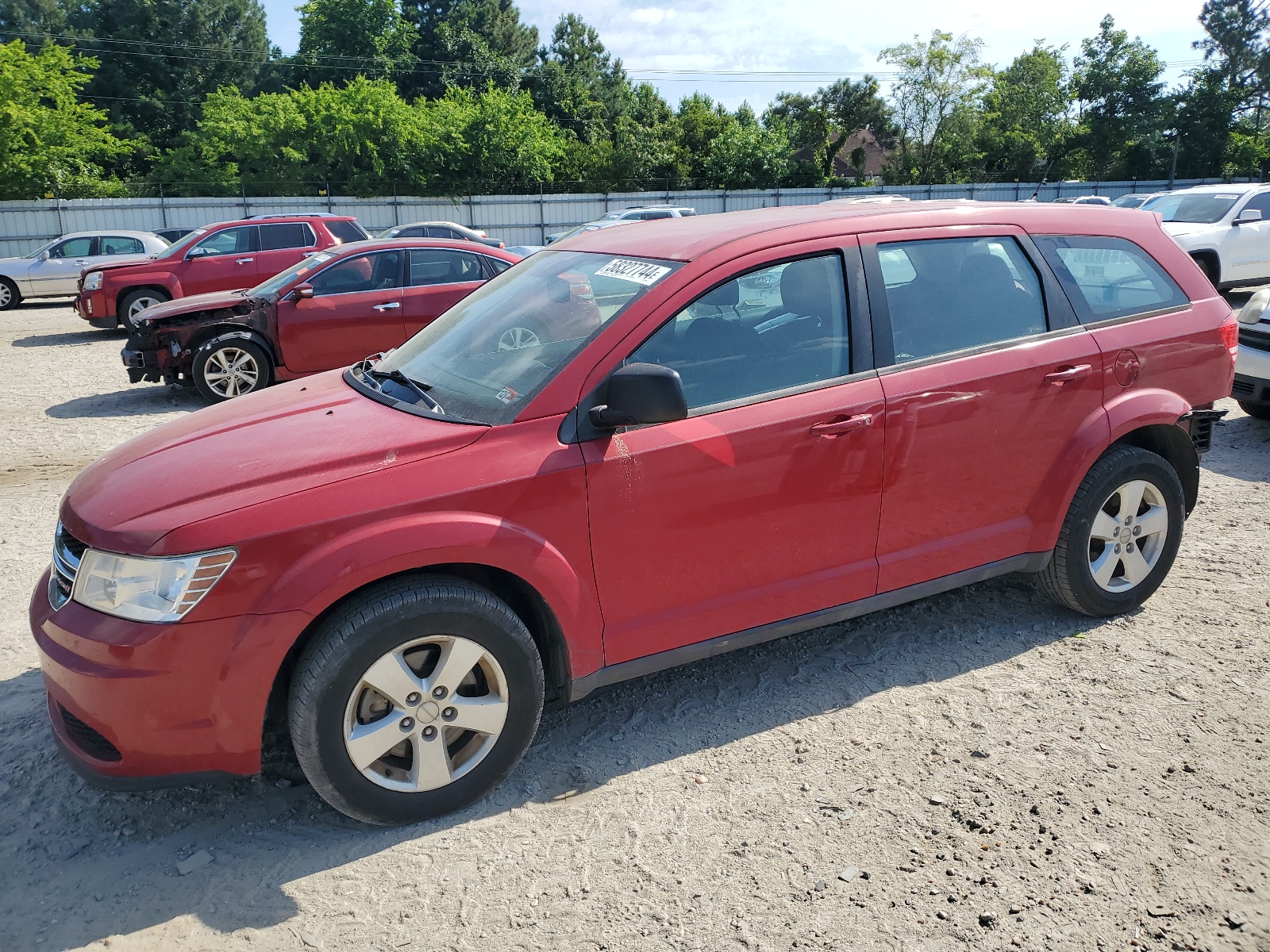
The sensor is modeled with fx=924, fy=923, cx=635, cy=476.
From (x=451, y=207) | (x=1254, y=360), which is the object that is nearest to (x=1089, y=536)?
(x=1254, y=360)

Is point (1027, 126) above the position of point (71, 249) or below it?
above

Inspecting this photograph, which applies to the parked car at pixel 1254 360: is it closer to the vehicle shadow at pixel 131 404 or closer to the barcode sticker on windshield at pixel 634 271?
the barcode sticker on windshield at pixel 634 271

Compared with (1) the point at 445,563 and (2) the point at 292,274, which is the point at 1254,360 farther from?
(2) the point at 292,274

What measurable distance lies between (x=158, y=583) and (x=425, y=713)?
2.86ft

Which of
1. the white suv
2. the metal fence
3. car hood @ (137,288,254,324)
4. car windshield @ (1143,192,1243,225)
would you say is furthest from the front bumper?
the metal fence

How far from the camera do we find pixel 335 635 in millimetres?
2738

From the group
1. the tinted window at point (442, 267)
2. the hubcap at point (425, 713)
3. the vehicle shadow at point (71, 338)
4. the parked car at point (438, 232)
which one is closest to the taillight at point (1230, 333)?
the hubcap at point (425, 713)

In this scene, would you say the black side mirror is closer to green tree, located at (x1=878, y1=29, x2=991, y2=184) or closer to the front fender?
the front fender

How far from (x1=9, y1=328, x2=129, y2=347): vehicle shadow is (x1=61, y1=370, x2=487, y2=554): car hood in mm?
12952

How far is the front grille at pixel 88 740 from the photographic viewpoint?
274 cm

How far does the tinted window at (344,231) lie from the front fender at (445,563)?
13.6 meters

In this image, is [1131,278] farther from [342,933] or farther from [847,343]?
[342,933]

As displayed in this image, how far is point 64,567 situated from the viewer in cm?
297

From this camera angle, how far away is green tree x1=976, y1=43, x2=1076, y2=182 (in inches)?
1925
